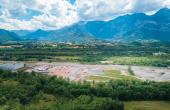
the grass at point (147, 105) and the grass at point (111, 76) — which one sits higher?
the grass at point (111, 76)

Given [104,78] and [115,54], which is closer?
[104,78]

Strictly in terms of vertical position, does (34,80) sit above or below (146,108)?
above

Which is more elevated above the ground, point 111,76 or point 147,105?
point 111,76

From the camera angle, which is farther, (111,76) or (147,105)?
(111,76)

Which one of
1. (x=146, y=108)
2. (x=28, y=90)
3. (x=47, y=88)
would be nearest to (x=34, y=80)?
(x=47, y=88)

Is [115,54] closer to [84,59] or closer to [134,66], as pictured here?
[84,59]

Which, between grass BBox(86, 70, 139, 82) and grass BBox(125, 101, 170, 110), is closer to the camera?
grass BBox(125, 101, 170, 110)

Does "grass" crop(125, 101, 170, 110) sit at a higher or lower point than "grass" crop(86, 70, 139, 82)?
lower

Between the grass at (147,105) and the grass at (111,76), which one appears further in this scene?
the grass at (111,76)
